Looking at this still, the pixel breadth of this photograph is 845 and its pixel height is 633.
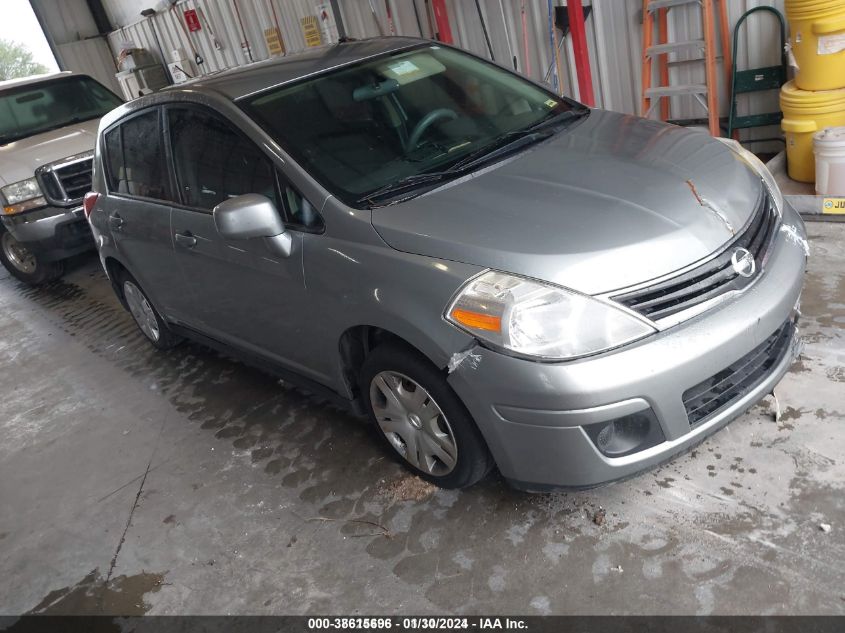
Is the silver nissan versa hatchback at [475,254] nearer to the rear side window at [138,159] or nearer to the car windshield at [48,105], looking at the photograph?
the rear side window at [138,159]

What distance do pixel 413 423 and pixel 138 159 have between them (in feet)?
7.09

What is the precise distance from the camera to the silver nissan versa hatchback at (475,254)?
201 cm

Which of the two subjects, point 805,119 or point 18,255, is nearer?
point 805,119

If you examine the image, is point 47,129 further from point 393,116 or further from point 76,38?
point 76,38

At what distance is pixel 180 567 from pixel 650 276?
202 cm

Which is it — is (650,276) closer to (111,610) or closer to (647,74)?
(111,610)

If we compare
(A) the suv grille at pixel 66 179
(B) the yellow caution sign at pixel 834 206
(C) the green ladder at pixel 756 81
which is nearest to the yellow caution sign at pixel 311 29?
(A) the suv grille at pixel 66 179

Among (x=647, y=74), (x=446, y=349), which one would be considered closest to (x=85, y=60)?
(x=647, y=74)

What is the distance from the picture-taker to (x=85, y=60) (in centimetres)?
1244

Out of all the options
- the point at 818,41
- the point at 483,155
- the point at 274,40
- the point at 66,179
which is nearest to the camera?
the point at 483,155

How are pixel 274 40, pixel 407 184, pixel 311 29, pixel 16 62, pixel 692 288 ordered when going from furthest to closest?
pixel 16 62
pixel 274 40
pixel 311 29
pixel 407 184
pixel 692 288

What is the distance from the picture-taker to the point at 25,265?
692cm

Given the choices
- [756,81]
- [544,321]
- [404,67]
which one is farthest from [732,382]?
[756,81]

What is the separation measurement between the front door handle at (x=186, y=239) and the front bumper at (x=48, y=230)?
11.7 ft
